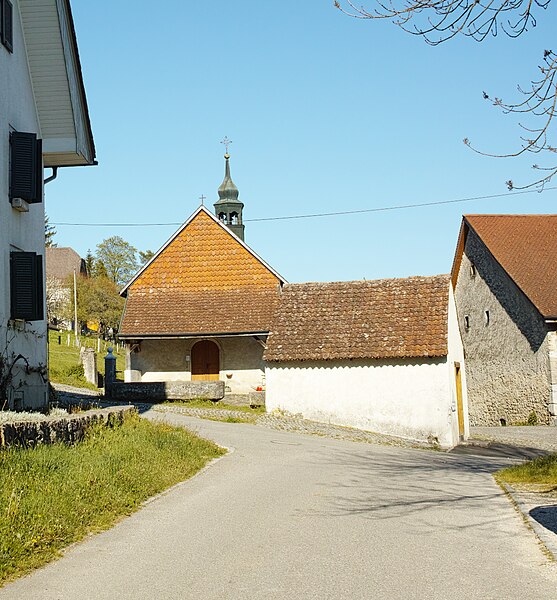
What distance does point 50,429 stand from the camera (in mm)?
11688

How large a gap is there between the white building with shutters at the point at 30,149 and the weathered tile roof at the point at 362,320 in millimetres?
10202

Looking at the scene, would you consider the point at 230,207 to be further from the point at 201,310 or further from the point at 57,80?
the point at 57,80

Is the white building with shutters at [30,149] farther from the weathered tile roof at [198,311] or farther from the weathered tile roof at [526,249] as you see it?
the weathered tile roof at [526,249]

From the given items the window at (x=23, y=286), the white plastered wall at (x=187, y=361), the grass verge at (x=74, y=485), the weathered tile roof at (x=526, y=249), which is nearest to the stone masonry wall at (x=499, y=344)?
the weathered tile roof at (x=526, y=249)

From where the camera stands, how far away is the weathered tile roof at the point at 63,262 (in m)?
86.9

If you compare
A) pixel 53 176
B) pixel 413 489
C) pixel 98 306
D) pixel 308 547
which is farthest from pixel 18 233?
pixel 98 306

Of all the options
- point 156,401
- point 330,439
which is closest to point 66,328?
point 156,401

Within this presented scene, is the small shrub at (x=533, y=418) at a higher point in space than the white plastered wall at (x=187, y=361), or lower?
lower

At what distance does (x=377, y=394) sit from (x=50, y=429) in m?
15.0

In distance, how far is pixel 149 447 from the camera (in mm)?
13523

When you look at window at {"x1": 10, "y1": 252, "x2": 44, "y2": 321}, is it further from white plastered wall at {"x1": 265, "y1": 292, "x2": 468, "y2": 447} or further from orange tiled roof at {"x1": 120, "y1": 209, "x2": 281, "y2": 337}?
orange tiled roof at {"x1": 120, "y1": 209, "x2": 281, "y2": 337}

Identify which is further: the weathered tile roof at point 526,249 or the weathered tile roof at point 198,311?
the weathered tile roof at point 526,249

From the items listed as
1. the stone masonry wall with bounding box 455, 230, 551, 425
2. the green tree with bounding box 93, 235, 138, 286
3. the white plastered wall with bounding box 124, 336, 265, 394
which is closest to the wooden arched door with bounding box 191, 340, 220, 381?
the white plastered wall with bounding box 124, 336, 265, 394

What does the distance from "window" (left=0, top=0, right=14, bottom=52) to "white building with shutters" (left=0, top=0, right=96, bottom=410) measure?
2cm
